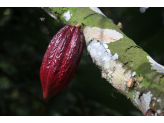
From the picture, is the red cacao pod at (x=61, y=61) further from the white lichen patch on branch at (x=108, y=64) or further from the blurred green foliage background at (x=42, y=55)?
the blurred green foliage background at (x=42, y=55)

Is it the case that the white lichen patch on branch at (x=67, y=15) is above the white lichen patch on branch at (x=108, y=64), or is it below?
above

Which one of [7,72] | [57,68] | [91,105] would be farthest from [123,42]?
[7,72]

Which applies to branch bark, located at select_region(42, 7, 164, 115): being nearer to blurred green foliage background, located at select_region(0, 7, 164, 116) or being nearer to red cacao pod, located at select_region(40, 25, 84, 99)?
red cacao pod, located at select_region(40, 25, 84, 99)

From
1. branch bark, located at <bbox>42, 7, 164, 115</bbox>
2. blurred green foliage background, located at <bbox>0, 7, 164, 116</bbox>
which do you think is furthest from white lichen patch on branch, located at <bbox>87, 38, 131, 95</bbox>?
blurred green foliage background, located at <bbox>0, 7, 164, 116</bbox>

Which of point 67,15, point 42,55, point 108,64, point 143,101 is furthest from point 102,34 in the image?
point 42,55

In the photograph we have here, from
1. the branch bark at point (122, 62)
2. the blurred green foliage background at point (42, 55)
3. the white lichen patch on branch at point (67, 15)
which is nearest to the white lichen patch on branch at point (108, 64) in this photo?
the branch bark at point (122, 62)

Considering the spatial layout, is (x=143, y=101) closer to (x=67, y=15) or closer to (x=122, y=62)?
(x=122, y=62)

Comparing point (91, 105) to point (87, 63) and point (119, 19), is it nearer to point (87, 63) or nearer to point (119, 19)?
point (87, 63)
